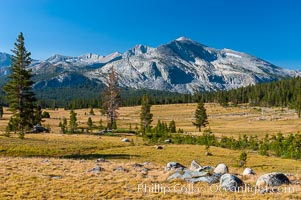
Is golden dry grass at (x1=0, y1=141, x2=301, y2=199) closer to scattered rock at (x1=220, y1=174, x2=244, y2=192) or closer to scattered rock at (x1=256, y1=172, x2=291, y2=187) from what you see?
scattered rock at (x1=220, y1=174, x2=244, y2=192)

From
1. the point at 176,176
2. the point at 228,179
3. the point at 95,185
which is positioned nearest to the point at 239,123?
the point at 176,176

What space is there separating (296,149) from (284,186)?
34.4 metres

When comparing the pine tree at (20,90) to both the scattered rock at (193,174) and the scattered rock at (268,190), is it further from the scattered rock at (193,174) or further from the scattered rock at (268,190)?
the scattered rock at (268,190)

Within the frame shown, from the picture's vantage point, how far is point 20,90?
56844 mm

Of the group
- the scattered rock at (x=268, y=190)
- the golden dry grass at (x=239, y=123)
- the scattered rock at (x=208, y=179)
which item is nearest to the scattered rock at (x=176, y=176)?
the scattered rock at (x=208, y=179)

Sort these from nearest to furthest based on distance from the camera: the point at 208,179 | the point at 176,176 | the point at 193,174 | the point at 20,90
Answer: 1. the point at 208,179
2. the point at 193,174
3. the point at 176,176
4. the point at 20,90

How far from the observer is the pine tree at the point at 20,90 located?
55.9m

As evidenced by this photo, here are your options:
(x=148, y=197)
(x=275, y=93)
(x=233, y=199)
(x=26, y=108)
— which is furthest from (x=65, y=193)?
(x=275, y=93)

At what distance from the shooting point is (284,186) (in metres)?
19.3

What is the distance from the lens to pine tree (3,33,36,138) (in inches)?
2201

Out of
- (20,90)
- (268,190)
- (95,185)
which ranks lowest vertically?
(95,185)

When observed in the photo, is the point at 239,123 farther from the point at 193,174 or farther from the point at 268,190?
the point at 268,190

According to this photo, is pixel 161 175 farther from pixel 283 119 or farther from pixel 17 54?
pixel 283 119

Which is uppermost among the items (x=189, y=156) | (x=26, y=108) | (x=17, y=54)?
(x=17, y=54)
